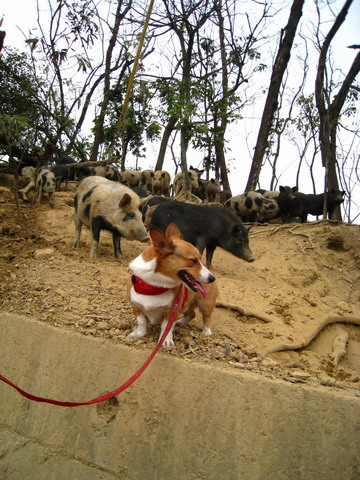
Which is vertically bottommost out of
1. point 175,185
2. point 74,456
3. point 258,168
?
point 74,456

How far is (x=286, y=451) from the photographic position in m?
3.28

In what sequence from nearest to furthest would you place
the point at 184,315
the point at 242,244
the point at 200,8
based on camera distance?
the point at 184,315
the point at 242,244
the point at 200,8

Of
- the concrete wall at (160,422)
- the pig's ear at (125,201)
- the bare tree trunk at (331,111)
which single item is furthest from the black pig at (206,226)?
the bare tree trunk at (331,111)

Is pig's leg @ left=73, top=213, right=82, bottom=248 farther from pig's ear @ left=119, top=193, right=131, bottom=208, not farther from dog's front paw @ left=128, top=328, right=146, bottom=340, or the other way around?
dog's front paw @ left=128, top=328, right=146, bottom=340

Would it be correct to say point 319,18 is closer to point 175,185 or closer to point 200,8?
point 200,8

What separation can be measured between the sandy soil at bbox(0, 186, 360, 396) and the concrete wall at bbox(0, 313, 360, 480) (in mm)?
197

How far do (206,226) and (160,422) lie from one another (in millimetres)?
4635

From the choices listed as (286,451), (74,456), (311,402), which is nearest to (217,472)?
(286,451)

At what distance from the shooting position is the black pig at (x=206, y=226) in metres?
7.82

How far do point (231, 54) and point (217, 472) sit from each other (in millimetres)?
18080

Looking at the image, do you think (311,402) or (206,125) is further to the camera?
(206,125)

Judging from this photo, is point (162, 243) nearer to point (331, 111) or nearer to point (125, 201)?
point (125, 201)

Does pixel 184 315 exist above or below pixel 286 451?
above

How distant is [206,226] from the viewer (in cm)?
785
